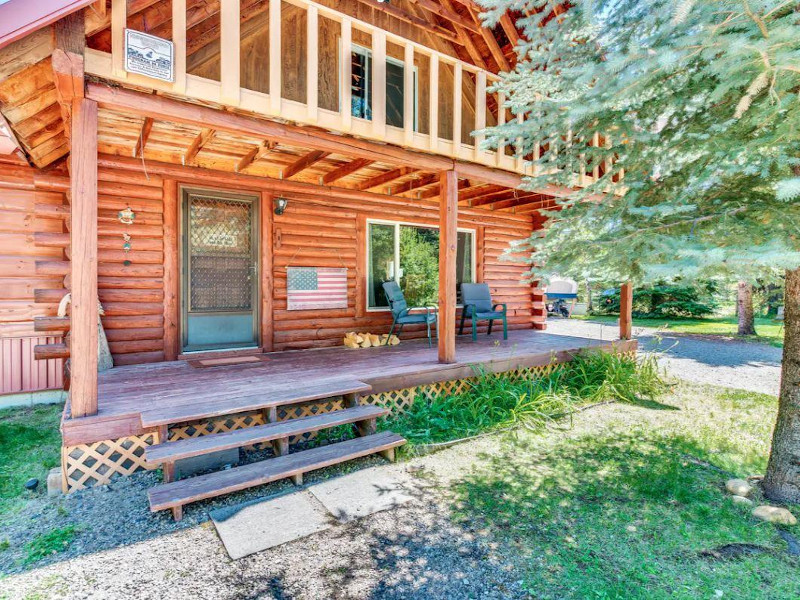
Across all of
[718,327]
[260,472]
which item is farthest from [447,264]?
[718,327]

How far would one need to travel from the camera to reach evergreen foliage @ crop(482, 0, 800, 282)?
190 centimetres

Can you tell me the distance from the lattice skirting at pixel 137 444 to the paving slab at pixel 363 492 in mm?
747

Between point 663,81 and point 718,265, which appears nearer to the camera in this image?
point 718,265

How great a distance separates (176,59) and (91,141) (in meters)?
0.80

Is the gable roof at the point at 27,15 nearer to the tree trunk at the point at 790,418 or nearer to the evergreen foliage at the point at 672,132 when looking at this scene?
the evergreen foliage at the point at 672,132

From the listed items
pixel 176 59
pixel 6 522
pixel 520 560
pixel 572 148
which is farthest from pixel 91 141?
pixel 520 560

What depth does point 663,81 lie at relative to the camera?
2629mm

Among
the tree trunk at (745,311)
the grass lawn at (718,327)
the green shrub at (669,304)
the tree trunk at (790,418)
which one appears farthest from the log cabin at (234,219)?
the green shrub at (669,304)

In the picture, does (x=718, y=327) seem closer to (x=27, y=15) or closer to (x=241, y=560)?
(x=241, y=560)

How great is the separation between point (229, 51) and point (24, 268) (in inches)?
136

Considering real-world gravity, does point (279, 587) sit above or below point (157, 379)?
below

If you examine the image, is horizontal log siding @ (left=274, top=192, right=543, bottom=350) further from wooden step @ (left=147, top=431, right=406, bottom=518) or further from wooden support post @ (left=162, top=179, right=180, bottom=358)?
wooden step @ (left=147, top=431, right=406, bottom=518)

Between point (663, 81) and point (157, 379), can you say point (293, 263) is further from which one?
point (663, 81)

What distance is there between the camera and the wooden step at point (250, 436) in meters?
2.52
